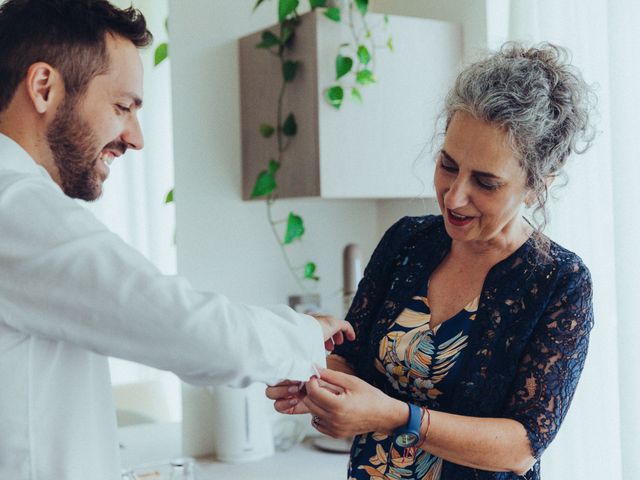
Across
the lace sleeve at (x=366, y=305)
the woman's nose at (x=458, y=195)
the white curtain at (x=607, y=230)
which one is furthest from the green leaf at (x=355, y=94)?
the woman's nose at (x=458, y=195)

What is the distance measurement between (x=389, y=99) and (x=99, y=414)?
1.45m

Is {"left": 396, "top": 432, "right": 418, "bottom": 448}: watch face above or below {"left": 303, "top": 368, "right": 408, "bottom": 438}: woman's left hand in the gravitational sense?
below

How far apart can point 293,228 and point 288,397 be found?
1.10 meters

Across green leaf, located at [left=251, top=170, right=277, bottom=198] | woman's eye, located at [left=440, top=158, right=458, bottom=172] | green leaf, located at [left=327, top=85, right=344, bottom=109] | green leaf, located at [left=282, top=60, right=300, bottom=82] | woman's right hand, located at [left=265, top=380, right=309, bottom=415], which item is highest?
green leaf, located at [left=282, top=60, right=300, bottom=82]

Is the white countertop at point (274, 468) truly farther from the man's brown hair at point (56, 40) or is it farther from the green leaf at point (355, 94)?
the man's brown hair at point (56, 40)

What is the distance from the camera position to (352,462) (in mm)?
1627

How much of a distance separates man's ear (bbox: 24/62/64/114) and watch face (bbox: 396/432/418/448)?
2.59 feet

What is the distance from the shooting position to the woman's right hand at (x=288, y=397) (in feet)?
4.81

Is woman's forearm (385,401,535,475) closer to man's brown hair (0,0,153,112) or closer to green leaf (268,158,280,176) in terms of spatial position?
man's brown hair (0,0,153,112)

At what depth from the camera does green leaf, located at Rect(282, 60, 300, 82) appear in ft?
7.56

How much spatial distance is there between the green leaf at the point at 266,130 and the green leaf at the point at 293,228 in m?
0.28

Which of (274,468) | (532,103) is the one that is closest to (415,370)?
(532,103)

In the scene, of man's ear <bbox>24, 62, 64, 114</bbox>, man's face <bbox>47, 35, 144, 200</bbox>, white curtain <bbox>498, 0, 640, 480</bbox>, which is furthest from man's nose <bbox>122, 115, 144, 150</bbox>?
white curtain <bbox>498, 0, 640, 480</bbox>

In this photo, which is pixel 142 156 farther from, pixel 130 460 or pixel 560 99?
pixel 560 99
